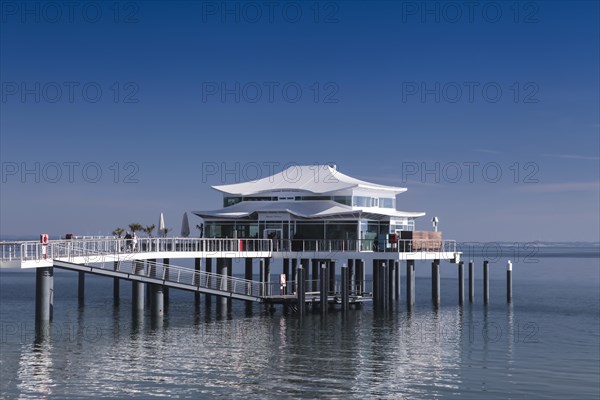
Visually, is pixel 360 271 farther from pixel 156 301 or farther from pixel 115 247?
pixel 115 247


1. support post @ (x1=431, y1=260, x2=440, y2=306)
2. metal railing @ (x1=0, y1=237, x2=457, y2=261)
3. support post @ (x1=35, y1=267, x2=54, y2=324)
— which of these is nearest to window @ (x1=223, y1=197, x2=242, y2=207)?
metal railing @ (x1=0, y1=237, x2=457, y2=261)

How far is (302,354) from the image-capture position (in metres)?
43.1

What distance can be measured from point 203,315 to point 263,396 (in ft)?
89.6

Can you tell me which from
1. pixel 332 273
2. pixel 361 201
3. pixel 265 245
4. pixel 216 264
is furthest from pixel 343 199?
pixel 216 264

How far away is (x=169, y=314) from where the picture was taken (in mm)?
60938

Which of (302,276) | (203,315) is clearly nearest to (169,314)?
(203,315)

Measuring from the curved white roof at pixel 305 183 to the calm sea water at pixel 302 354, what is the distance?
982 cm

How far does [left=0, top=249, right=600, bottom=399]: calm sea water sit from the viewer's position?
34875 mm

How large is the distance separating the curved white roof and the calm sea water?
32.2 feet

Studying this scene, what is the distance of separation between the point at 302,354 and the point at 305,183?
31.6 meters

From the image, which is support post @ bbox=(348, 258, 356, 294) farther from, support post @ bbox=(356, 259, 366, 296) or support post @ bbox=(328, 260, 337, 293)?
support post @ bbox=(328, 260, 337, 293)

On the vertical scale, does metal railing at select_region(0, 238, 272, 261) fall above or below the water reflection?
above

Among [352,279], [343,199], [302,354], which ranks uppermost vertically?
[343,199]

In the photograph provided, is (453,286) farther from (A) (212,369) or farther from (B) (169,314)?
(A) (212,369)
